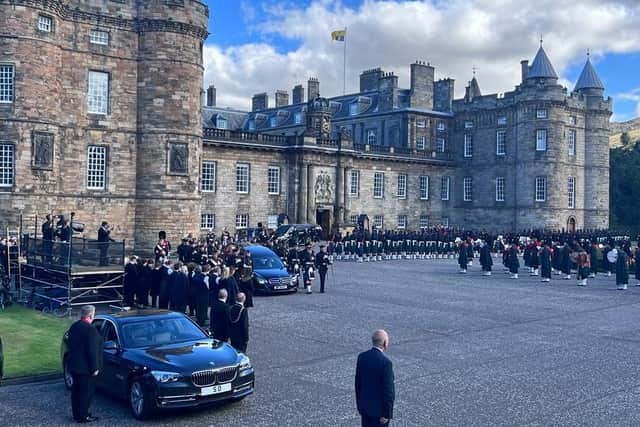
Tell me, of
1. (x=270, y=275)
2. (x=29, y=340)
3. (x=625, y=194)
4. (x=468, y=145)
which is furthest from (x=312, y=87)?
(x=29, y=340)

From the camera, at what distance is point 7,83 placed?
2967 centimetres

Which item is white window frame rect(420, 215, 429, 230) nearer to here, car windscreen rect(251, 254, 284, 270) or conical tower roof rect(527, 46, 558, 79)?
conical tower roof rect(527, 46, 558, 79)

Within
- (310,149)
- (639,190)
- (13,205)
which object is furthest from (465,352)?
(639,190)

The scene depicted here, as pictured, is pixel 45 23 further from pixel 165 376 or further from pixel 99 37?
pixel 165 376

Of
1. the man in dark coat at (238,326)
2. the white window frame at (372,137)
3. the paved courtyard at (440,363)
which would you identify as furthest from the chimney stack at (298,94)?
the man in dark coat at (238,326)

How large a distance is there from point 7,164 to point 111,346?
2258 cm

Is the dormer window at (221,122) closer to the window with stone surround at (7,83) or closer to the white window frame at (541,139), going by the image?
the white window frame at (541,139)

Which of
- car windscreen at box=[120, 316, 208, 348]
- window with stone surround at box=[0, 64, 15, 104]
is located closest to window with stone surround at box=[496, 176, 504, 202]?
window with stone surround at box=[0, 64, 15, 104]

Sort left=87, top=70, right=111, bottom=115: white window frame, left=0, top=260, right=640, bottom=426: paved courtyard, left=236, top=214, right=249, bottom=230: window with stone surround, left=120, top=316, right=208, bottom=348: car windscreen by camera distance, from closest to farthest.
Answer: left=0, top=260, right=640, bottom=426: paved courtyard, left=120, top=316, right=208, bottom=348: car windscreen, left=87, top=70, right=111, bottom=115: white window frame, left=236, top=214, right=249, bottom=230: window with stone surround

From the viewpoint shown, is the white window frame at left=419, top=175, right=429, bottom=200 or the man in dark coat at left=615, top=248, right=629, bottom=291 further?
the white window frame at left=419, top=175, right=429, bottom=200

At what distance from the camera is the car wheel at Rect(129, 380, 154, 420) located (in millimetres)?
9133

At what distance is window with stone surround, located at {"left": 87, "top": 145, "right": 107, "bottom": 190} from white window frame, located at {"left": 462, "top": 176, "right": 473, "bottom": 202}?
1413 inches

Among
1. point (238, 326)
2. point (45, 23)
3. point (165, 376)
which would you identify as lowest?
point (165, 376)

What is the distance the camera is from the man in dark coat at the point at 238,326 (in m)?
12.0
